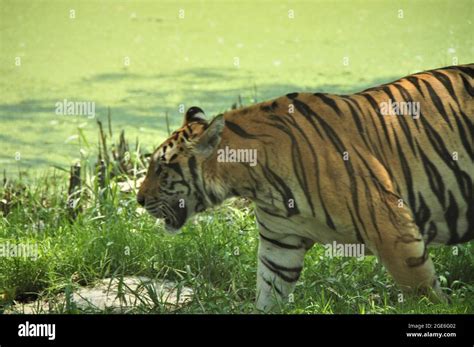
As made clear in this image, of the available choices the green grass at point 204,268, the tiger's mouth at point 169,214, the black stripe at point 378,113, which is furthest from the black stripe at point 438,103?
the tiger's mouth at point 169,214

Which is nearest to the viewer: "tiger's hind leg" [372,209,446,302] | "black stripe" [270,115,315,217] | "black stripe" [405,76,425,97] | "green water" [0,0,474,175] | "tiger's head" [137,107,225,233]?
"tiger's hind leg" [372,209,446,302]

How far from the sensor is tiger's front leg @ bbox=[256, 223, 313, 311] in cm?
514

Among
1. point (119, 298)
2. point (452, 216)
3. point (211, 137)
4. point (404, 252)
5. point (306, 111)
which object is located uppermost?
point (306, 111)

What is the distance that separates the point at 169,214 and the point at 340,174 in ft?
2.76

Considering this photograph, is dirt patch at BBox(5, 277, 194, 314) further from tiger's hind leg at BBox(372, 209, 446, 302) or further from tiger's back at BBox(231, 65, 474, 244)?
tiger's hind leg at BBox(372, 209, 446, 302)

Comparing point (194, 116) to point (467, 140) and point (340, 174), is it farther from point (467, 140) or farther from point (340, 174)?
point (467, 140)

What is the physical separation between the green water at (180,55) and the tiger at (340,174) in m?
2.25

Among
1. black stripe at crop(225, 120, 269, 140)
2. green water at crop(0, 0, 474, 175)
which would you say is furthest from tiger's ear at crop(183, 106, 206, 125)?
green water at crop(0, 0, 474, 175)

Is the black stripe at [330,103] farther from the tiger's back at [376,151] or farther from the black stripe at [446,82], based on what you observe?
the black stripe at [446,82]

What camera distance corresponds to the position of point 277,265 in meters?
5.17

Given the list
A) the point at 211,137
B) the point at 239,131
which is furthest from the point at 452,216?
the point at 211,137

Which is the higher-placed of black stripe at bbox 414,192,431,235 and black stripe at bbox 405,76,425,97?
black stripe at bbox 405,76,425,97

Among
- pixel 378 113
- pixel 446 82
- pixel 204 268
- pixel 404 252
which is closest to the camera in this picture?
pixel 404 252
